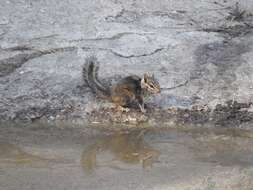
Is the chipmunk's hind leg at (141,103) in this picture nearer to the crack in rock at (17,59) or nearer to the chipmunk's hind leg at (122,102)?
the chipmunk's hind leg at (122,102)

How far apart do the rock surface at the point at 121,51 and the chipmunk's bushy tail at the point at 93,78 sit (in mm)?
95

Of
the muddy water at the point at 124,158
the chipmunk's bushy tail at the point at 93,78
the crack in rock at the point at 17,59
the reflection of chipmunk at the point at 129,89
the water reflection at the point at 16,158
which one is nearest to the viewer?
the muddy water at the point at 124,158

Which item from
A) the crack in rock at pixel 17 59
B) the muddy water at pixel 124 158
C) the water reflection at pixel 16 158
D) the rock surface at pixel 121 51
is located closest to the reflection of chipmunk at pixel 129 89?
the rock surface at pixel 121 51

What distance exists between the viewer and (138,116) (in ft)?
25.2

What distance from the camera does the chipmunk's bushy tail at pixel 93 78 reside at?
782 centimetres

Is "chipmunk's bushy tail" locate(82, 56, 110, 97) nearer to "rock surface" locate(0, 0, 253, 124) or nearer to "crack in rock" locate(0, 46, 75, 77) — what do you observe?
"rock surface" locate(0, 0, 253, 124)

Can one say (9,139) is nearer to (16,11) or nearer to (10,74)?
(10,74)

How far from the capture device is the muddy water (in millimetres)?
6043

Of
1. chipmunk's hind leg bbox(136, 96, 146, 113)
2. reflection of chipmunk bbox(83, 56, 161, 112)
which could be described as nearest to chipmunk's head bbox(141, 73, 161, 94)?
reflection of chipmunk bbox(83, 56, 161, 112)

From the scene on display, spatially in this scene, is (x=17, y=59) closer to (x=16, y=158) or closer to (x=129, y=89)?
(x=129, y=89)

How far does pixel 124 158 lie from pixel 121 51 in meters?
2.23

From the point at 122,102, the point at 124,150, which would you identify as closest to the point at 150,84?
the point at 122,102

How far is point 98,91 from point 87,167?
1569 millimetres

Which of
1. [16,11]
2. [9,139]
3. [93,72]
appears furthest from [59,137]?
[16,11]
